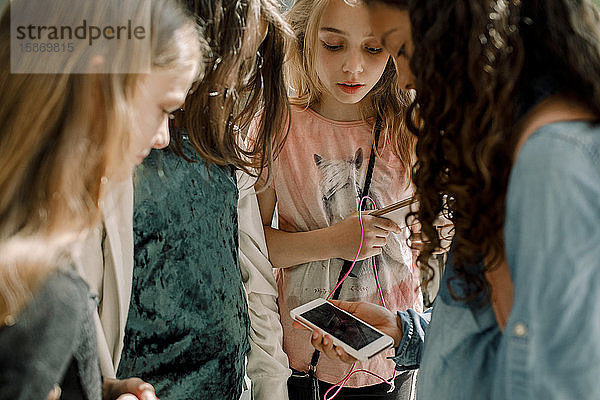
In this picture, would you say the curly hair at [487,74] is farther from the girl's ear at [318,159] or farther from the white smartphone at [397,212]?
the girl's ear at [318,159]

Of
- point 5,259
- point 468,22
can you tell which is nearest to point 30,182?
point 5,259

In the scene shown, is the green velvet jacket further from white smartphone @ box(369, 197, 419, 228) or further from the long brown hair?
white smartphone @ box(369, 197, 419, 228)

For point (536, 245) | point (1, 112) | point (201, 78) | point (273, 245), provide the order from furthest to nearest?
1. point (273, 245)
2. point (201, 78)
3. point (1, 112)
4. point (536, 245)

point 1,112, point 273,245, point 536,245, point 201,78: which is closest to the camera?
point 536,245

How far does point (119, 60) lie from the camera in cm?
71

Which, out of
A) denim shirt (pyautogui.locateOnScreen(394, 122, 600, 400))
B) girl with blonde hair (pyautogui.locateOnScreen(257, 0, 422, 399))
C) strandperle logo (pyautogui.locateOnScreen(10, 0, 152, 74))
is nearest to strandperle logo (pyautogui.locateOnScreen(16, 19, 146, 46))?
strandperle logo (pyautogui.locateOnScreen(10, 0, 152, 74))

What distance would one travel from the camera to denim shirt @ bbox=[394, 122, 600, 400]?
0.56m

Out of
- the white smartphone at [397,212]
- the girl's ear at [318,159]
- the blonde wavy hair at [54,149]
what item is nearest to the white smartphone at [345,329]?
the white smartphone at [397,212]

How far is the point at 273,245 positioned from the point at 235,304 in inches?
10.0

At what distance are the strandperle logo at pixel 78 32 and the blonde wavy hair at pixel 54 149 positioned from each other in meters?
0.01

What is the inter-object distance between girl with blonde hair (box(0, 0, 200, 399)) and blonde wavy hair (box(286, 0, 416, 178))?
669mm

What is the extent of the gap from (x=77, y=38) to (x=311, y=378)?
3.15ft

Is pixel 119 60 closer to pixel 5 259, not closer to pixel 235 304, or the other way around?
pixel 5 259

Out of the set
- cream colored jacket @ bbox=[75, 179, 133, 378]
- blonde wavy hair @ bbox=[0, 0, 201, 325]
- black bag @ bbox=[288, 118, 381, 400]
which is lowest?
black bag @ bbox=[288, 118, 381, 400]
